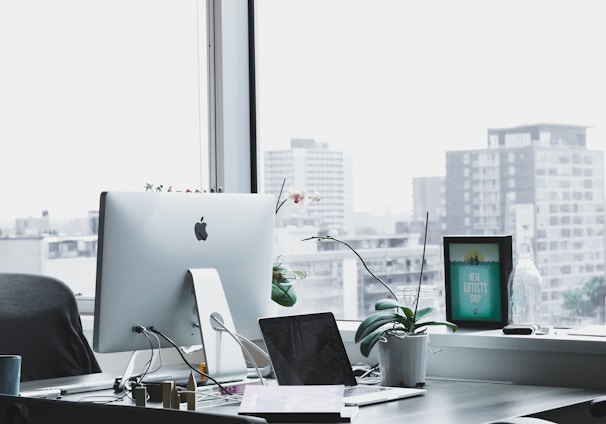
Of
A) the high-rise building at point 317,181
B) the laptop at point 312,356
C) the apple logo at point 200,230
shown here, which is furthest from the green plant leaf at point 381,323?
the high-rise building at point 317,181

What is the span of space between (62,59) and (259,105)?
2.73 ft

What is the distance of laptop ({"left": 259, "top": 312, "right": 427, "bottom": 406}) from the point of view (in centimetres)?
251

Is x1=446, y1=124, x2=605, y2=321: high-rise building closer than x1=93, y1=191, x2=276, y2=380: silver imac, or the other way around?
x1=93, y1=191, x2=276, y2=380: silver imac

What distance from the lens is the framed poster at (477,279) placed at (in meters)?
2.98

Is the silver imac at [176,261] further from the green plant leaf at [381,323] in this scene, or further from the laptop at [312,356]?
the green plant leaf at [381,323]

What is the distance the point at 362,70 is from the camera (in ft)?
12.0

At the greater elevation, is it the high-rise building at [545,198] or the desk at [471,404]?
the high-rise building at [545,198]

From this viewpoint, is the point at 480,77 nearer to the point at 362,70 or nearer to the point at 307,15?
the point at 362,70

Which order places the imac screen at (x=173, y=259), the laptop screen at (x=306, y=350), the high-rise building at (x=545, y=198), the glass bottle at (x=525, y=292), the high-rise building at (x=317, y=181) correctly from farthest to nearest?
the high-rise building at (x=317, y=181)
the high-rise building at (x=545, y=198)
the glass bottle at (x=525, y=292)
the laptop screen at (x=306, y=350)
the imac screen at (x=173, y=259)

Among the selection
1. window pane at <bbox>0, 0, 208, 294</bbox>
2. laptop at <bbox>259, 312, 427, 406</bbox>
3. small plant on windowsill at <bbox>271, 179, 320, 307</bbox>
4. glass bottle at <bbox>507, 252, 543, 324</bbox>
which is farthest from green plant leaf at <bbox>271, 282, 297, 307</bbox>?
window pane at <bbox>0, 0, 208, 294</bbox>

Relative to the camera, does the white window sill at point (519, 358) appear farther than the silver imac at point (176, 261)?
Yes

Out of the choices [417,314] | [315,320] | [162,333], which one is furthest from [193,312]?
[417,314]

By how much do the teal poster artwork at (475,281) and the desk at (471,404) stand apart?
0.99 feet

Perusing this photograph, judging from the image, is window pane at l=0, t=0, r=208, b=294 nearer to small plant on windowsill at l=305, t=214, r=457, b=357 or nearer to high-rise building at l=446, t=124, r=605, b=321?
high-rise building at l=446, t=124, r=605, b=321
